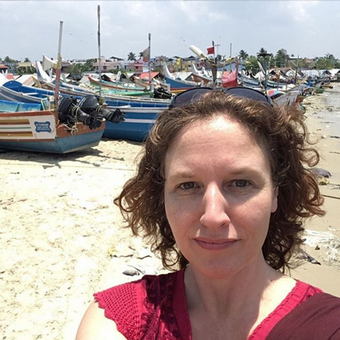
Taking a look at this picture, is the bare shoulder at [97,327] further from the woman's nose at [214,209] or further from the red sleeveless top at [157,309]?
the woman's nose at [214,209]

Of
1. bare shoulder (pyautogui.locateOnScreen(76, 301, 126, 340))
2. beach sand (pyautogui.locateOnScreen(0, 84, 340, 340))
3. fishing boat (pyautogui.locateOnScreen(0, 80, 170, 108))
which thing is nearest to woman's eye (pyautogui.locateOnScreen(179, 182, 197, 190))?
bare shoulder (pyautogui.locateOnScreen(76, 301, 126, 340))

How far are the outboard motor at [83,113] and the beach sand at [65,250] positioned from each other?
2.05 metres

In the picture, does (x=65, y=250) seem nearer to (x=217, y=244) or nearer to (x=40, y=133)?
(x=217, y=244)

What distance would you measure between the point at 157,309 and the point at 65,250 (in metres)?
3.38

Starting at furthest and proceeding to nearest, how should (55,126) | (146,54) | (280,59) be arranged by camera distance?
(280,59), (146,54), (55,126)

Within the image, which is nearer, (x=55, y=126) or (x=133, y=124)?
(x=55, y=126)

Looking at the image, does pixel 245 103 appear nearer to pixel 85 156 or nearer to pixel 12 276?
pixel 12 276

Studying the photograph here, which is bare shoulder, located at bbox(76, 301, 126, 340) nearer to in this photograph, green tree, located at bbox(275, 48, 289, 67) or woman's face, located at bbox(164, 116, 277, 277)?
woman's face, located at bbox(164, 116, 277, 277)

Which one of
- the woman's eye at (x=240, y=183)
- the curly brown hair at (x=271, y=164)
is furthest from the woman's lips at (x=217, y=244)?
the curly brown hair at (x=271, y=164)

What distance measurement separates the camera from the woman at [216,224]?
3.72ft

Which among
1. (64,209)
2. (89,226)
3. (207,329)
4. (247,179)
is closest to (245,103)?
(247,179)

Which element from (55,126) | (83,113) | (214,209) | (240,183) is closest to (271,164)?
(240,183)

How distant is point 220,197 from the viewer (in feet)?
3.73

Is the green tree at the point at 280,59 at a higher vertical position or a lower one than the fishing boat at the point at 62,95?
higher
